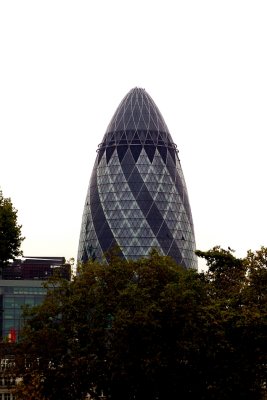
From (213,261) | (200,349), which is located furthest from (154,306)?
(213,261)

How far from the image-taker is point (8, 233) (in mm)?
78688

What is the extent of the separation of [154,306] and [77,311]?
5628 mm

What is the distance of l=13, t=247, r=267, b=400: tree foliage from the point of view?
65062mm

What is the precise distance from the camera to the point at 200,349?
66.3 meters

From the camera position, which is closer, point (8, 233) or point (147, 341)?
point (147, 341)

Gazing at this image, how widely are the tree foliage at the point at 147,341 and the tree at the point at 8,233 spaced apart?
10281 mm

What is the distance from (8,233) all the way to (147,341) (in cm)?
1772

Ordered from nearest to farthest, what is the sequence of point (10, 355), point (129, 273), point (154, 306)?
point (154, 306), point (129, 273), point (10, 355)

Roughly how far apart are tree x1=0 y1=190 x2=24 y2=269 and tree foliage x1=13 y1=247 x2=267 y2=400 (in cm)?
1028

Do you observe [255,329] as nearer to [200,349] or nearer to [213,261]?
[200,349]

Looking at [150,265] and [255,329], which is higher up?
[150,265]

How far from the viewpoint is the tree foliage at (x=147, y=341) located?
65062 millimetres

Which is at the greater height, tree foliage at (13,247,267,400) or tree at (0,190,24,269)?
tree at (0,190,24,269)

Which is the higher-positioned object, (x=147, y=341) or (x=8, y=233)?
(x=8, y=233)
